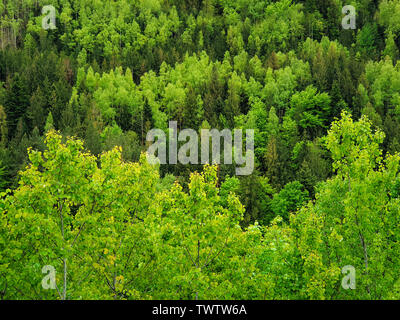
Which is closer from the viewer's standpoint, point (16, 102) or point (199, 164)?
point (199, 164)

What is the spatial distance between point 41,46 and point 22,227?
164 meters

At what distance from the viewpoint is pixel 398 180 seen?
1884cm

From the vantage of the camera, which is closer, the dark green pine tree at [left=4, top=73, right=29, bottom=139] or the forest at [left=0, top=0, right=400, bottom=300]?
the forest at [left=0, top=0, right=400, bottom=300]

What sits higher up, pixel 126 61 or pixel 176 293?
pixel 126 61

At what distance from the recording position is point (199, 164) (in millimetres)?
74188

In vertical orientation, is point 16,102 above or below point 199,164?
above

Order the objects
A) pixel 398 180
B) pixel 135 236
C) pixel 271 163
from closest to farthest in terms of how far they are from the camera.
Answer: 1. pixel 135 236
2. pixel 398 180
3. pixel 271 163

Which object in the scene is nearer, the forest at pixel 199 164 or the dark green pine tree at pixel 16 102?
the forest at pixel 199 164

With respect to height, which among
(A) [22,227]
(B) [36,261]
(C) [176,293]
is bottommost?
(C) [176,293]

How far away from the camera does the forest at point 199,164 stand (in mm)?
16641

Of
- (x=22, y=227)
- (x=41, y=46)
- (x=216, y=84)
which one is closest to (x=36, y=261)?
(x=22, y=227)

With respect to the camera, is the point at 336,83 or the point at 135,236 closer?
the point at 135,236

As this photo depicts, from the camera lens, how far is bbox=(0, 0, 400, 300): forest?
1664 centimetres

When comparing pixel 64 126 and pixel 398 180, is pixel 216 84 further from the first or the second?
pixel 398 180
